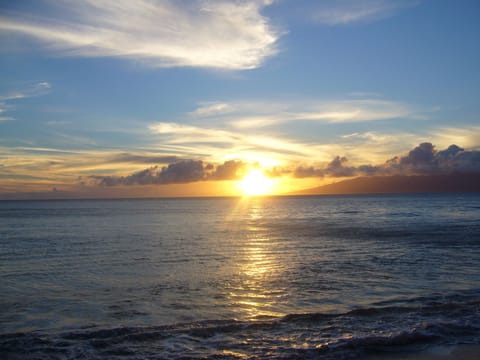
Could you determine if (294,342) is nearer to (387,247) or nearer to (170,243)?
(387,247)

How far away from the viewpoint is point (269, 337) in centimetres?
1180

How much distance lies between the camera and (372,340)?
1139cm

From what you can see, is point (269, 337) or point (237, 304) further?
point (237, 304)

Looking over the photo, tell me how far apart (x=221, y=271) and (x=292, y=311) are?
8024 millimetres

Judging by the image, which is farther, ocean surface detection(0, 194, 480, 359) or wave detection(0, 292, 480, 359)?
ocean surface detection(0, 194, 480, 359)

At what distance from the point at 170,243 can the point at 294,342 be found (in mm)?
25495

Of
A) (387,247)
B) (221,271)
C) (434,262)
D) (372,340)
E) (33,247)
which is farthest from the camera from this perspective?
(33,247)

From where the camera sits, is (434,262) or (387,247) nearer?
(434,262)

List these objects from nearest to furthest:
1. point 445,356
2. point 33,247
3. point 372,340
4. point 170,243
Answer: point 445,356 < point 372,340 < point 33,247 < point 170,243

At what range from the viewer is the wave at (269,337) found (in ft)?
35.3

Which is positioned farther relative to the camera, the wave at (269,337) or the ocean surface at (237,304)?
the ocean surface at (237,304)

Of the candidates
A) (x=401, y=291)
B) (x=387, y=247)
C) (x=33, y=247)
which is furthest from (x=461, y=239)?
(x=33, y=247)

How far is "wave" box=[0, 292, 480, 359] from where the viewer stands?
35.3 ft

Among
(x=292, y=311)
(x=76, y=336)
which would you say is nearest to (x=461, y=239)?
(x=292, y=311)
